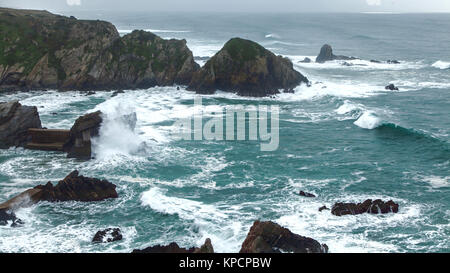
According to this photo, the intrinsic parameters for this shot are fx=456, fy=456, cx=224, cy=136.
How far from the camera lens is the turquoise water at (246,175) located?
2528 centimetres

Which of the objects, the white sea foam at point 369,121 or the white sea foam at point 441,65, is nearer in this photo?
the white sea foam at point 369,121

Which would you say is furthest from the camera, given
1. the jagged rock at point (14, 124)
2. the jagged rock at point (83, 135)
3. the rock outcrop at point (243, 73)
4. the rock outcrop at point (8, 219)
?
the rock outcrop at point (243, 73)

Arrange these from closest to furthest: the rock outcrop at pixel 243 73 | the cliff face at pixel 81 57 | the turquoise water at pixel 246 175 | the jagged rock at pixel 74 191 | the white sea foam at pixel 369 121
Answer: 1. the turquoise water at pixel 246 175
2. the jagged rock at pixel 74 191
3. the white sea foam at pixel 369 121
4. the rock outcrop at pixel 243 73
5. the cliff face at pixel 81 57

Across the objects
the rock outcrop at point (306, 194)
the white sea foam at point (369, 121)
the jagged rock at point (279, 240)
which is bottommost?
the rock outcrop at point (306, 194)

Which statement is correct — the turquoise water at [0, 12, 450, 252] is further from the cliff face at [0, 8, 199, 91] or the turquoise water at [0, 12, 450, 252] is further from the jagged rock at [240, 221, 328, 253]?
the cliff face at [0, 8, 199, 91]

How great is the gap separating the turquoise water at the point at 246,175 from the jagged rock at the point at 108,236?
47cm

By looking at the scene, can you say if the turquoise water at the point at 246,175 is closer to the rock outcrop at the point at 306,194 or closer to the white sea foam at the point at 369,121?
the white sea foam at the point at 369,121

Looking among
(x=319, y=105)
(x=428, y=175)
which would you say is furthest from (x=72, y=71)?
(x=428, y=175)

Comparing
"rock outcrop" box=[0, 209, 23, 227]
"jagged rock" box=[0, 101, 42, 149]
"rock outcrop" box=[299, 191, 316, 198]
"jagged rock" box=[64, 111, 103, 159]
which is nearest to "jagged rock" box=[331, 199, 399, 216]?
"rock outcrop" box=[299, 191, 316, 198]

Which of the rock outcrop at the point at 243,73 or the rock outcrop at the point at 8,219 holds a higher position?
the rock outcrop at the point at 243,73

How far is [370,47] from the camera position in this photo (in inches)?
5266

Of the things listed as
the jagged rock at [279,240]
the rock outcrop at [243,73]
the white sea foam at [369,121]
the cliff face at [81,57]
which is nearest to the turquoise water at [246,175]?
the white sea foam at [369,121]

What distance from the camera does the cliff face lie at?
223 ft

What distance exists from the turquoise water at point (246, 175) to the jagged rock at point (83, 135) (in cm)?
84
